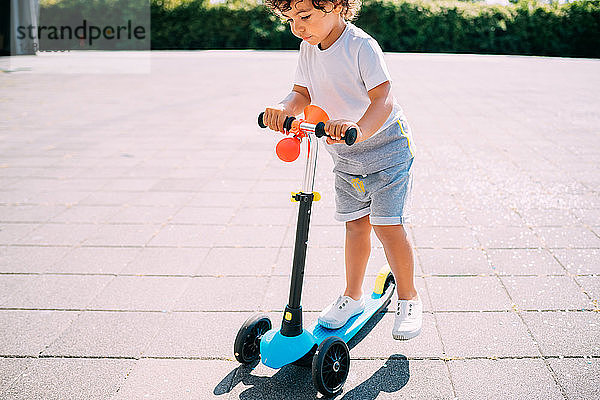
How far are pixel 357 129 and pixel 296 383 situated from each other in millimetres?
1018

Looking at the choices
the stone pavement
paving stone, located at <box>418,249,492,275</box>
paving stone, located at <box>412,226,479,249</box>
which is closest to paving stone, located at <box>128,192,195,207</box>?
the stone pavement

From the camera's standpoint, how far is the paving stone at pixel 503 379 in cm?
213

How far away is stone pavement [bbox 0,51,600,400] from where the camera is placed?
228cm

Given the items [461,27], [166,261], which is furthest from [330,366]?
[461,27]

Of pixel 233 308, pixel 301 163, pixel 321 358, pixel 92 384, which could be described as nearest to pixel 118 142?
pixel 301 163

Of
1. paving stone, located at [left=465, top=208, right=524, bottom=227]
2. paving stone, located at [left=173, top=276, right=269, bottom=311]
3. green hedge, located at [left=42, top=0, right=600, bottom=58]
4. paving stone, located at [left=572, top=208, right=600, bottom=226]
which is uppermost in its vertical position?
green hedge, located at [left=42, top=0, right=600, bottom=58]

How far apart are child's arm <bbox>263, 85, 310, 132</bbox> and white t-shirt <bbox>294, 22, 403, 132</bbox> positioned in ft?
0.13

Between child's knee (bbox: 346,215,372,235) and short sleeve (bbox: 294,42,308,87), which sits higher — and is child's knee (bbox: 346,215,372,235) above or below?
below

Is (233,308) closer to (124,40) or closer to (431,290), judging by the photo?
(431,290)

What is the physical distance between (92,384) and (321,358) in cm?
→ 90

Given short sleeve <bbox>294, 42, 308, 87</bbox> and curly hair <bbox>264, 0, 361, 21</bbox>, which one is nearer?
curly hair <bbox>264, 0, 361, 21</bbox>

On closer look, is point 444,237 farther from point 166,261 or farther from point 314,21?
point 314,21

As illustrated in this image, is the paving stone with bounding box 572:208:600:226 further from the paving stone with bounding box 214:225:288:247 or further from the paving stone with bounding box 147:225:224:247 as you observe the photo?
the paving stone with bounding box 147:225:224:247

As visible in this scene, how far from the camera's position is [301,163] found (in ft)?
18.6
